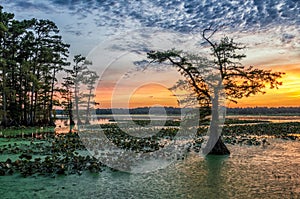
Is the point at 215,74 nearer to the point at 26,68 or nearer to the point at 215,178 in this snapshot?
the point at 215,178

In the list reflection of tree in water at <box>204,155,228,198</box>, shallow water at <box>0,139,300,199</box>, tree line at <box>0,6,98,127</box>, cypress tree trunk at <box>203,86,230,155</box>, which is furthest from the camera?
tree line at <box>0,6,98,127</box>

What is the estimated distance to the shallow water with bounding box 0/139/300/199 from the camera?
22.1 ft

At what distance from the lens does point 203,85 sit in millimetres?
14039

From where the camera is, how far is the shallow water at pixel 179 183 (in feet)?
22.1

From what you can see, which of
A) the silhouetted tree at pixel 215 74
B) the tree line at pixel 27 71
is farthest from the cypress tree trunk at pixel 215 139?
the tree line at pixel 27 71

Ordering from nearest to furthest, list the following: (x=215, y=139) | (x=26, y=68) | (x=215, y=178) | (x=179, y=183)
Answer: (x=179, y=183) → (x=215, y=178) → (x=215, y=139) → (x=26, y=68)

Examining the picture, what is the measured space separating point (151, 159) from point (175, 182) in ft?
12.0

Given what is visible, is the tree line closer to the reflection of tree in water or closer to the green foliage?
the green foliage

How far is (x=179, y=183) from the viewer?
25.4 ft

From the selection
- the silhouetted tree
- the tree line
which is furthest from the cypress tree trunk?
the tree line

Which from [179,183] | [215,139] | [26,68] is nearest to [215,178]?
[179,183]

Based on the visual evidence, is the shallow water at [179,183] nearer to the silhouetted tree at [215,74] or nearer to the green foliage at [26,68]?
the silhouetted tree at [215,74]

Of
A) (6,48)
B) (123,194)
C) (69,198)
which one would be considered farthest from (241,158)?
(6,48)

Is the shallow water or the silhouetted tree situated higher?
the silhouetted tree
